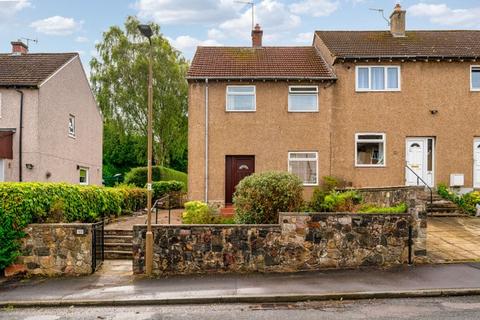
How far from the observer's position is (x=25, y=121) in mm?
19516

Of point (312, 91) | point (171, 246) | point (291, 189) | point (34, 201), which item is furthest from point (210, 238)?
point (312, 91)

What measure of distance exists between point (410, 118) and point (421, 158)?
1781mm

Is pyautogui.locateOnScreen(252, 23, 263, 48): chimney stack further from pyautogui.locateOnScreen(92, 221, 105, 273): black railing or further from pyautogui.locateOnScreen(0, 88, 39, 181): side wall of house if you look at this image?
pyautogui.locateOnScreen(92, 221, 105, 273): black railing

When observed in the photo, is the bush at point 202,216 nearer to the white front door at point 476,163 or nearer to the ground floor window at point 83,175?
the white front door at point 476,163

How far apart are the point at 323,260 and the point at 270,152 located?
850 cm

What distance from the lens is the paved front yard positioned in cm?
1090

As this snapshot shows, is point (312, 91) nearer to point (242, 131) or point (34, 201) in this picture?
point (242, 131)

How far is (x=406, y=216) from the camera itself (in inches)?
417

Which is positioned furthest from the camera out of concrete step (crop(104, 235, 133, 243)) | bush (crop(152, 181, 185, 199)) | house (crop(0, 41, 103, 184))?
bush (crop(152, 181, 185, 199))

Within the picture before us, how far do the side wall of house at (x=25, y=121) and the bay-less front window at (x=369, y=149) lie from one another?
1437cm

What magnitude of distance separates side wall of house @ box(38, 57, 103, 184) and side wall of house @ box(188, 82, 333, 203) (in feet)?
24.0

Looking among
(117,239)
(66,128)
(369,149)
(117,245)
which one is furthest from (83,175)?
(369,149)

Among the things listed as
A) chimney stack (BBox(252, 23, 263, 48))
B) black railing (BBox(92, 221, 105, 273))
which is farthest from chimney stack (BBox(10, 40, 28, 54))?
black railing (BBox(92, 221, 105, 273))

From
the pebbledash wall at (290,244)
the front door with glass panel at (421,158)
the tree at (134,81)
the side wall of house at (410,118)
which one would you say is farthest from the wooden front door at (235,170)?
the tree at (134,81)
